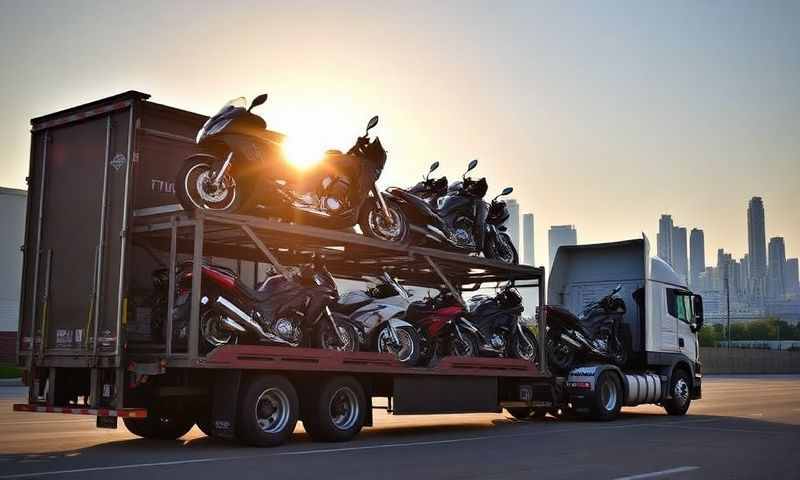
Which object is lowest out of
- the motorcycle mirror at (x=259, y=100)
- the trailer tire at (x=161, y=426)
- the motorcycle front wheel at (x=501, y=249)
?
the trailer tire at (x=161, y=426)

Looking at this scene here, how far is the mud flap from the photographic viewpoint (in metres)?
11.1

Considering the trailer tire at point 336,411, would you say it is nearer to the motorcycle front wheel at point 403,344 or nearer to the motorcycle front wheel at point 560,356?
the motorcycle front wheel at point 403,344

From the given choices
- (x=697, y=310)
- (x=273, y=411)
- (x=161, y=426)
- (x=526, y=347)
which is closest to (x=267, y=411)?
(x=273, y=411)

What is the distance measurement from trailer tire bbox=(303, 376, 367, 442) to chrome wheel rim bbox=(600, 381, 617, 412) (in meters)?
6.27

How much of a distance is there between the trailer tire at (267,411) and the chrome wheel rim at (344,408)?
0.74 meters

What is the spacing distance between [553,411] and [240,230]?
8.60 m

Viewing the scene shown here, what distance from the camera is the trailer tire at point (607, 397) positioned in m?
17.0

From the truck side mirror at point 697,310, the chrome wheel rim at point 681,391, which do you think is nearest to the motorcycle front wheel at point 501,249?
the chrome wheel rim at point 681,391

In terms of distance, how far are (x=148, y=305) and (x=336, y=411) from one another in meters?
2.88

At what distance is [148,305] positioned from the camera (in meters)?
11.6

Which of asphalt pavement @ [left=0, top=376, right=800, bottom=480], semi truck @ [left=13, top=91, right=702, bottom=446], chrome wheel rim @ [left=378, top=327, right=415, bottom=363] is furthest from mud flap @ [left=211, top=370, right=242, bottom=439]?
chrome wheel rim @ [left=378, top=327, right=415, bottom=363]

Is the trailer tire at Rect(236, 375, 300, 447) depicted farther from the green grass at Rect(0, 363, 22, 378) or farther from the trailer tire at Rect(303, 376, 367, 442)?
the green grass at Rect(0, 363, 22, 378)

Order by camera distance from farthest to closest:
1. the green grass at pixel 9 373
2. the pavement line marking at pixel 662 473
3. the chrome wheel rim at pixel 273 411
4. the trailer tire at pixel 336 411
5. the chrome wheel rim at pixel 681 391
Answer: the green grass at pixel 9 373, the chrome wheel rim at pixel 681 391, the trailer tire at pixel 336 411, the chrome wheel rim at pixel 273 411, the pavement line marking at pixel 662 473

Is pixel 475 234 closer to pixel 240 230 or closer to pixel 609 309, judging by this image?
pixel 609 309
